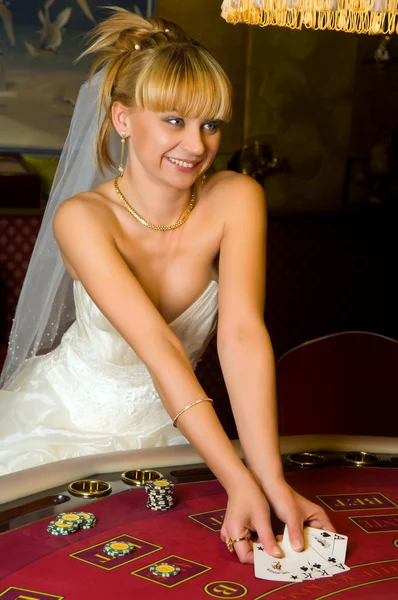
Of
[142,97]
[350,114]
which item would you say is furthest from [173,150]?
[350,114]

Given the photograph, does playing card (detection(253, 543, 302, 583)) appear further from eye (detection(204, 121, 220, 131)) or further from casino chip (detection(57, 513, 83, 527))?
eye (detection(204, 121, 220, 131))

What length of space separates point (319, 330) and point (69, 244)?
10.5ft

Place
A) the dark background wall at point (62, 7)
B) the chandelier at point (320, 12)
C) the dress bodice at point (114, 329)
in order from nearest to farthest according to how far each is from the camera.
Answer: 1. the chandelier at point (320, 12)
2. the dress bodice at point (114, 329)
3. the dark background wall at point (62, 7)

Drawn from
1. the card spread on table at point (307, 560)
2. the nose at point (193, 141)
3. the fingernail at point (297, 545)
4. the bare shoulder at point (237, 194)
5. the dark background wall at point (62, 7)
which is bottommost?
the fingernail at point (297, 545)

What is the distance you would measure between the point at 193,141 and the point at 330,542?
1020 mm

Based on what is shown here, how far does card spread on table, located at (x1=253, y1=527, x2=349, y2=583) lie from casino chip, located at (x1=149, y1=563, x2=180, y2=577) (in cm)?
14

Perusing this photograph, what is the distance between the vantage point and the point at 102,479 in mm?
1780

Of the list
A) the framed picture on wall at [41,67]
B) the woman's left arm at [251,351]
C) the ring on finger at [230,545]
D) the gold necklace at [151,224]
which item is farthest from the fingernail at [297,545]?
the framed picture on wall at [41,67]

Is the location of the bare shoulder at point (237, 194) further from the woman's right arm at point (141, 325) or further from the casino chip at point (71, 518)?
the casino chip at point (71, 518)

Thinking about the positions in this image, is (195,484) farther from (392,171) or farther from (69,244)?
(392,171)

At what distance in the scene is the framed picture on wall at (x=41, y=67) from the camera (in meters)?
4.83

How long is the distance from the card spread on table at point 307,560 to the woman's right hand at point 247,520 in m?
0.02

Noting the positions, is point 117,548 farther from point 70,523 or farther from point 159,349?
point 159,349

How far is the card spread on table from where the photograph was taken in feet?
4.70
